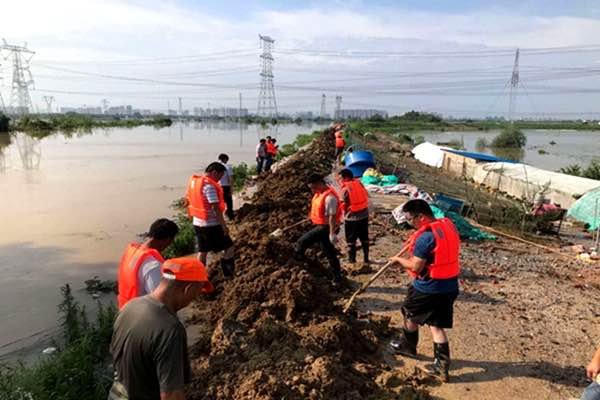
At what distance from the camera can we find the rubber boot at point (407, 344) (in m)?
4.39

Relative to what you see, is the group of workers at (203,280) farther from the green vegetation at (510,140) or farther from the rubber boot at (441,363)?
the green vegetation at (510,140)

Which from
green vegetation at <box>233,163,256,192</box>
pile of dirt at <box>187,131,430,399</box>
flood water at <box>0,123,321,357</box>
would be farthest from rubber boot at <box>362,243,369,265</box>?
green vegetation at <box>233,163,256,192</box>

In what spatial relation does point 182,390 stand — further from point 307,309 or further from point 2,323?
point 2,323

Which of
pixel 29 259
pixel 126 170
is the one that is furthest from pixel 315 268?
pixel 126 170

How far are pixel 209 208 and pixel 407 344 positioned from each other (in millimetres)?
2991

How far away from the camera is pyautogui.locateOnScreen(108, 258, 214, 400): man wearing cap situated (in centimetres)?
195

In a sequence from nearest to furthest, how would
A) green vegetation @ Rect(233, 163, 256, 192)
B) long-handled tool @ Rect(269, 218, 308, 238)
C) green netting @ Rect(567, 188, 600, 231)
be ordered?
long-handled tool @ Rect(269, 218, 308, 238) < green netting @ Rect(567, 188, 600, 231) < green vegetation @ Rect(233, 163, 256, 192)

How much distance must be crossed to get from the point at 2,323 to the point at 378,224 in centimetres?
729

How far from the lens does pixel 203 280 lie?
214cm

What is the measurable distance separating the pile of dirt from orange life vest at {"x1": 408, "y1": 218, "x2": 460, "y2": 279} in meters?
1.07

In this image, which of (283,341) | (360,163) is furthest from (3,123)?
(283,341)

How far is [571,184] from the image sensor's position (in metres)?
13.7

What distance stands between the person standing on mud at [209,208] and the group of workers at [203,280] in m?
0.01

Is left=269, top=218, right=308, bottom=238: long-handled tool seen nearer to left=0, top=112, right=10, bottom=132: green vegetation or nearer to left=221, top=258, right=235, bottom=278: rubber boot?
left=221, top=258, right=235, bottom=278: rubber boot
